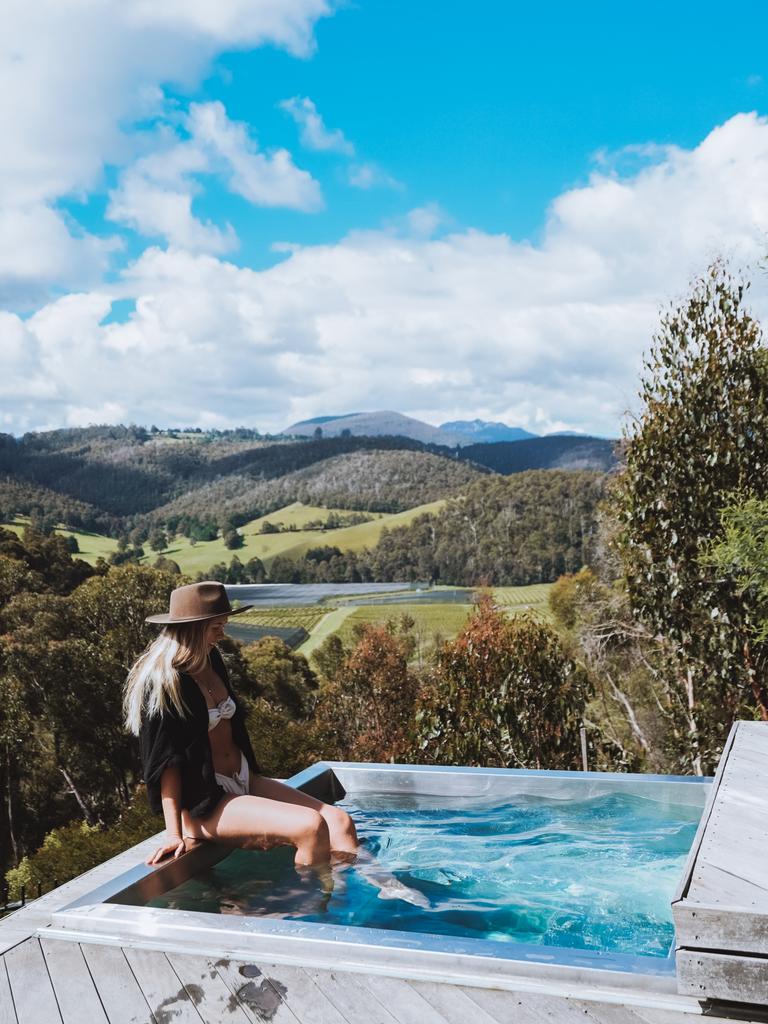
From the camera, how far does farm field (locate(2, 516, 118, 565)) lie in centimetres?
3106

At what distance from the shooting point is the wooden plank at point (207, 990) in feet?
6.33

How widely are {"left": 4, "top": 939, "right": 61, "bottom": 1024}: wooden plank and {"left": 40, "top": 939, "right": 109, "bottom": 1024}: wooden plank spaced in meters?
0.02

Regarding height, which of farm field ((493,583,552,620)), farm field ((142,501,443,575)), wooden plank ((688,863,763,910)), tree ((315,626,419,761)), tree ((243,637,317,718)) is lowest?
tree ((243,637,317,718))

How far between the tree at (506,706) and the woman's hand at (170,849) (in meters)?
4.02

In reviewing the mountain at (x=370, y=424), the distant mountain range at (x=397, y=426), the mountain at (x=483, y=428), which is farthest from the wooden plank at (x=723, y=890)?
the mountain at (x=483, y=428)

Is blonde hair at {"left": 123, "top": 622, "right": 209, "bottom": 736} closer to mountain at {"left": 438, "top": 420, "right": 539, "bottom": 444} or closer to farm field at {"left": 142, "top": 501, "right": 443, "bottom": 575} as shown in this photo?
farm field at {"left": 142, "top": 501, "right": 443, "bottom": 575}

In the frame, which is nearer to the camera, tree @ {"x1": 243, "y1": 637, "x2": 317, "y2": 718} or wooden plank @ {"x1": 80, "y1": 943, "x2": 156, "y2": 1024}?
wooden plank @ {"x1": 80, "y1": 943, "x2": 156, "y2": 1024}

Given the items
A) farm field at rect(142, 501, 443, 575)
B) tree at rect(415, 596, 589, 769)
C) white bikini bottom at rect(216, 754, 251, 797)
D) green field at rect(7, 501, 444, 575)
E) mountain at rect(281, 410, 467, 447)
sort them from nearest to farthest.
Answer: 1. white bikini bottom at rect(216, 754, 251, 797)
2. tree at rect(415, 596, 589, 769)
3. green field at rect(7, 501, 444, 575)
4. farm field at rect(142, 501, 443, 575)
5. mountain at rect(281, 410, 467, 447)

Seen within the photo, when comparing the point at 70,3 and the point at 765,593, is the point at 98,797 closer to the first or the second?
the point at 70,3

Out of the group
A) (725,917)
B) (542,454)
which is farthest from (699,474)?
(542,454)

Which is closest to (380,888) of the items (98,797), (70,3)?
(70,3)

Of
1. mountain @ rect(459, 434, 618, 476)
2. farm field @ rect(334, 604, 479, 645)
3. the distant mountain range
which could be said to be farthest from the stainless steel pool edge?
the distant mountain range

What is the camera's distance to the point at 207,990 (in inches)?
80.4

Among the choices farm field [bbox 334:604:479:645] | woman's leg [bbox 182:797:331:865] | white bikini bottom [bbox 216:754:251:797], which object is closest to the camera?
woman's leg [bbox 182:797:331:865]
